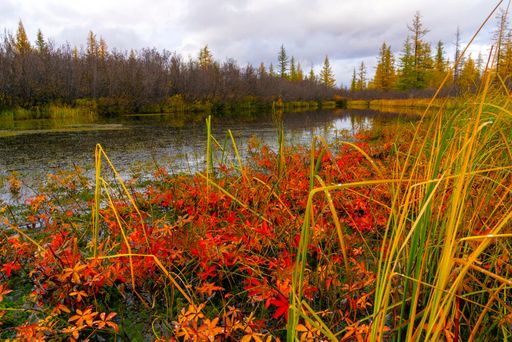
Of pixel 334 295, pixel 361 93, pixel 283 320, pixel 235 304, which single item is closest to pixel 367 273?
pixel 334 295

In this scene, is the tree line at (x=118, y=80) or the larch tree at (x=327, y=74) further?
the larch tree at (x=327, y=74)

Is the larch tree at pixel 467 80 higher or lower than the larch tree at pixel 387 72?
lower

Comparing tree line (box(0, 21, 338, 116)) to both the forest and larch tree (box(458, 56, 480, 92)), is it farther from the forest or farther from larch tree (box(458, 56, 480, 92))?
larch tree (box(458, 56, 480, 92))

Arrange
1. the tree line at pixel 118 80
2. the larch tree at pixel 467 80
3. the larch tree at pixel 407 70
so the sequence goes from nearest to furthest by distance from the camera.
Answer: the larch tree at pixel 467 80 → the tree line at pixel 118 80 → the larch tree at pixel 407 70

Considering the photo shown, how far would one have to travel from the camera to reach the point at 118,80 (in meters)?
23.0

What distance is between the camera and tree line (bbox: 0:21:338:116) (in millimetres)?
18672

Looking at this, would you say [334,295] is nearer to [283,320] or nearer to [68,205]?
[283,320]

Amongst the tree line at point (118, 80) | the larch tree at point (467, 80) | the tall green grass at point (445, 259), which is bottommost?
the tall green grass at point (445, 259)

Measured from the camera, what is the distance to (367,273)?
75.1 inches

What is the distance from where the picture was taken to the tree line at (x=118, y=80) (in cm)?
1867

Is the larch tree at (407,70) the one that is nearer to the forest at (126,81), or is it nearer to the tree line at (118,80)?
the forest at (126,81)

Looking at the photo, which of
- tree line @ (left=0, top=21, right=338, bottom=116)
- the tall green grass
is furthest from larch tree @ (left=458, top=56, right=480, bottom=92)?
tree line @ (left=0, top=21, right=338, bottom=116)

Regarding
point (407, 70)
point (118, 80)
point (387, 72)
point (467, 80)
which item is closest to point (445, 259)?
point (467, 80)

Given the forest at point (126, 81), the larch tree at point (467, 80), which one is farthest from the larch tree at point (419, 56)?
the larch tree at point (467, 80)
